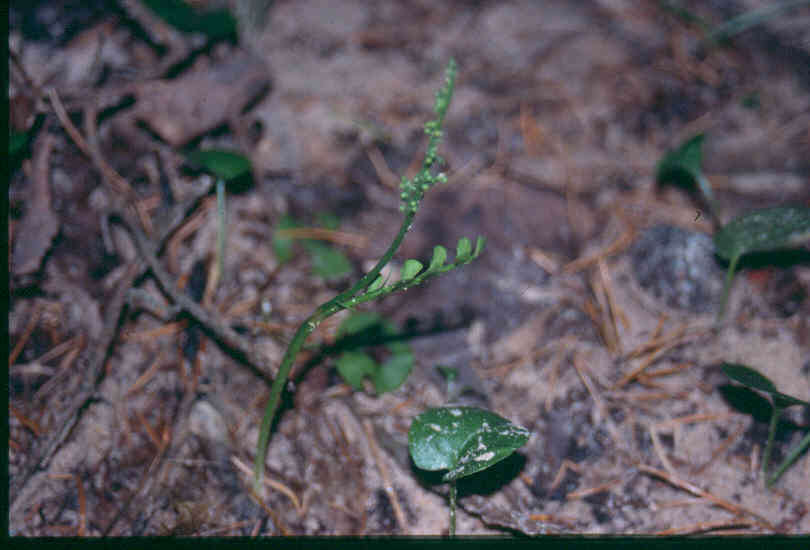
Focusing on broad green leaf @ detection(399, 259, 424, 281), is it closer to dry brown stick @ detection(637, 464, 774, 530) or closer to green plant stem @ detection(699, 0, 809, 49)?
dry brown stick @ detection(637, 464, 774, 530)

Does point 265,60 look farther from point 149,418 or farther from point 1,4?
point 149,418

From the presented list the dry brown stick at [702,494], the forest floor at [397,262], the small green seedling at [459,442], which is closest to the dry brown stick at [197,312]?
the forest floor at [397,262]

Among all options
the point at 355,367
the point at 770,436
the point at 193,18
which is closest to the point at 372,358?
the point at 355,367

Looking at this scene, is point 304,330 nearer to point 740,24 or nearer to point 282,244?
point 282,244

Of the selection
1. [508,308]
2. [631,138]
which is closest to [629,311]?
[508,308]

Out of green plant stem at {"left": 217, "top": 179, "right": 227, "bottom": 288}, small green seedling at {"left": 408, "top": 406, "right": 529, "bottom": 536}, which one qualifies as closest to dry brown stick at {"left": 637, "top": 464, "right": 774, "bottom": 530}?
small green seedling at {"left": 408, "top": 406, "right": 529, "bottom": 536}

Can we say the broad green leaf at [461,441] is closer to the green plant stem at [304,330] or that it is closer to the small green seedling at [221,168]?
the green plant stem at [304,330]
